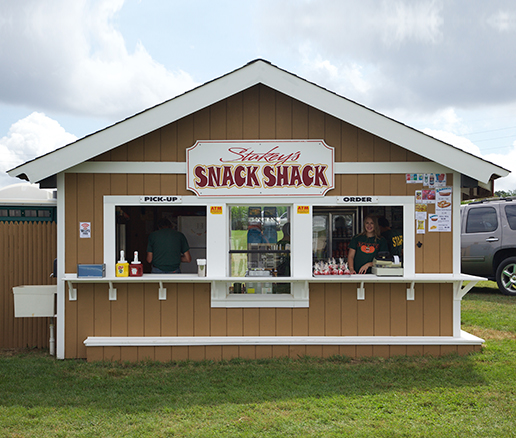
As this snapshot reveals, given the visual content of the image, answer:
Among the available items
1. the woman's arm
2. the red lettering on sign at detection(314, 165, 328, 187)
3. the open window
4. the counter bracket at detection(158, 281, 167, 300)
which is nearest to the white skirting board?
the counter bracket at detection(158, 281, 167, 300)

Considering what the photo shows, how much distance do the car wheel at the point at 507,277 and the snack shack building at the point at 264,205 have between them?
17.8ft

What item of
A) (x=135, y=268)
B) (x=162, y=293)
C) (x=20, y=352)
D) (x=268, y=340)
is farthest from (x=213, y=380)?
(x=20, y=352)

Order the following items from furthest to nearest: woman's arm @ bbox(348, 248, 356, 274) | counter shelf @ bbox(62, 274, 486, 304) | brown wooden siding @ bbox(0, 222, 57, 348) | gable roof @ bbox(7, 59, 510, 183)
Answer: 1. brown wooden siding @ bbox(0, 222, 57, 348)
2. woman's arm @ bbox(348, 248, 356, 274)
3. counter shelf @ bbox(62, 274, 486, 304)
4. gable roof @ bbox(7, 59, 510, 183)

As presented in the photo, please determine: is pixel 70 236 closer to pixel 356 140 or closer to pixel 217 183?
pixel 217 183

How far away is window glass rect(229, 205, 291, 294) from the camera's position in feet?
22.2

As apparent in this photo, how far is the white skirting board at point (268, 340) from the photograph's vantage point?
648 centimetres

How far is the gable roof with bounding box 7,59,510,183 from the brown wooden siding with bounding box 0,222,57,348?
1.49m

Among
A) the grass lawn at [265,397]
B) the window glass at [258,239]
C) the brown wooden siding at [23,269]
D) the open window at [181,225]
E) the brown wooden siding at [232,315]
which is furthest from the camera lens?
the open window at [181,225]

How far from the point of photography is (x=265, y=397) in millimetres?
5133

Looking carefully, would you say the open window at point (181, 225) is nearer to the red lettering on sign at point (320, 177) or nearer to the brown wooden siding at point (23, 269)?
the brown wooden siding at point (23, 269)

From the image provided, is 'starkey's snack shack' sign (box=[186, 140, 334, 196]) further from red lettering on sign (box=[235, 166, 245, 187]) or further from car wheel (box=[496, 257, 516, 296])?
car wheel (box=[496, 257, 516, 296])

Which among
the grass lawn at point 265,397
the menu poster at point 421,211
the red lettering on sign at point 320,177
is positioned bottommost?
the grass lawn at point 265,397

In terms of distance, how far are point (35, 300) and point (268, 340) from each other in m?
3.29

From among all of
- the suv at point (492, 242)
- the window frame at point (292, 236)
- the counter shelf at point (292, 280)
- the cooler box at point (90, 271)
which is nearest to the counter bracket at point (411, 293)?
the counter shelf at point (292, 280)
